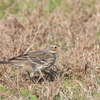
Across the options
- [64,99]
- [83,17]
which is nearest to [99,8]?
[83,17]

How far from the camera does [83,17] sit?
1089 centimetres

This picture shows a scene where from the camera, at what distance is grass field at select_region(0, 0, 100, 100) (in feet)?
20.1

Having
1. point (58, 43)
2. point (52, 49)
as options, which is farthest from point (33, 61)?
point (58, 43)

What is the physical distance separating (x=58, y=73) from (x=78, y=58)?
0.54 m

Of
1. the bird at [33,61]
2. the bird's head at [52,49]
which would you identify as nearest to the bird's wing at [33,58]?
the bird at [33,61]

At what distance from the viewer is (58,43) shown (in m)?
9.56

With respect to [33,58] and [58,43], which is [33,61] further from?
[58,43]

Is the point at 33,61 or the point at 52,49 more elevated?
the point at 52,49

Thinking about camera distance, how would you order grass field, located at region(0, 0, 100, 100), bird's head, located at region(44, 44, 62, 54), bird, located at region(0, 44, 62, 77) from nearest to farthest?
grass field, located at region(0, 0, 100, 100), bird, located at region(0, 44, 62, 77), bird's head, located at region(44, 44, 62, 54)

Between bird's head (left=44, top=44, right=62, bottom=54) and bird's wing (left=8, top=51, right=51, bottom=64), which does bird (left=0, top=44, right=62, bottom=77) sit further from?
bird's head (left=44, top=44, right=62, bottom=54)

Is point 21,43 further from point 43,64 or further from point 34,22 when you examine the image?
point 34,22

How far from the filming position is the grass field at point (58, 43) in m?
6.12

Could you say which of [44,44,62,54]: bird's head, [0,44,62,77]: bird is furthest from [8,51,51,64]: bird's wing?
[44,44,62,54]: bird's head

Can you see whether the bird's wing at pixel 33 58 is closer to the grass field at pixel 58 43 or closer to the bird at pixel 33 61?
the bird at pixel 33 61
